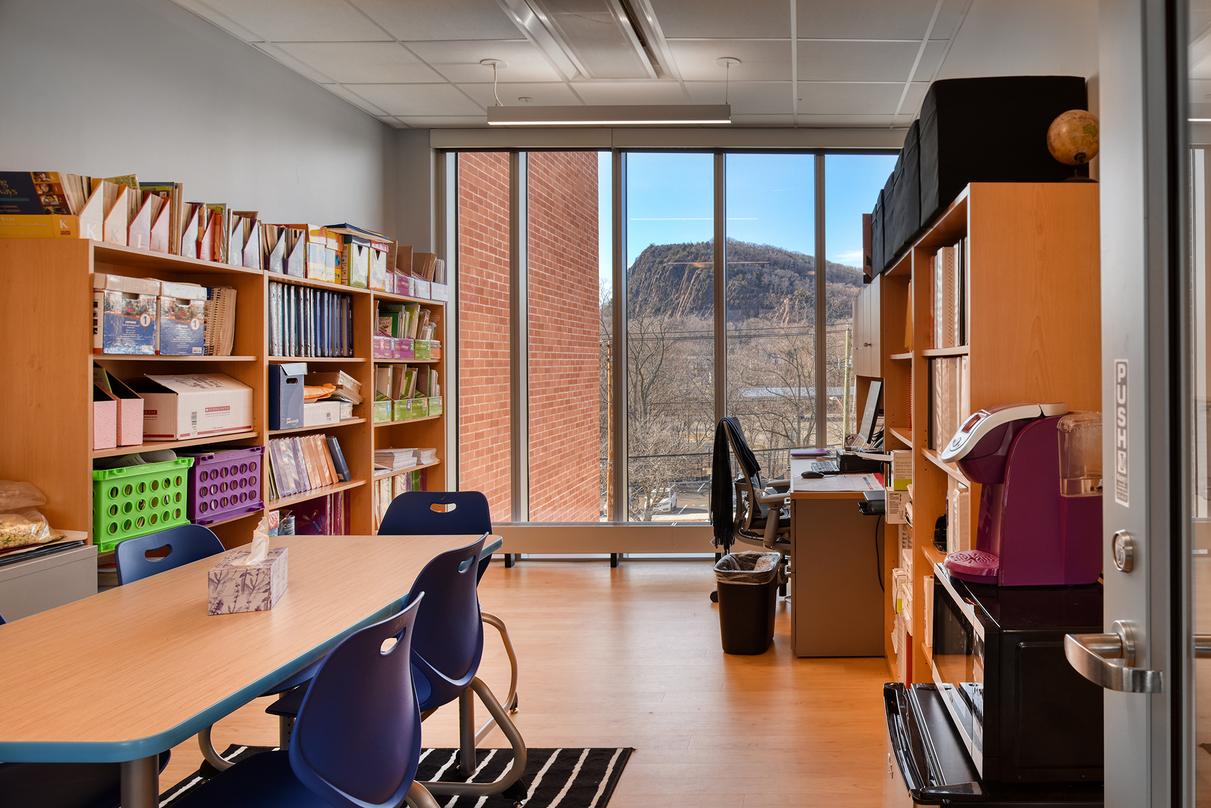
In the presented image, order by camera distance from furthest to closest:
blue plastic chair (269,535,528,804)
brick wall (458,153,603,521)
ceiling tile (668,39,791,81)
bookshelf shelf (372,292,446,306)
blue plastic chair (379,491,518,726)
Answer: brick wall (458,153,603,521) → bookshelf shelf (372,292,446,306) → ceiling tile (668,39,791,81) → blue plastic chair (379,491,518,726) → blue plastic chair (269,535,528,804)

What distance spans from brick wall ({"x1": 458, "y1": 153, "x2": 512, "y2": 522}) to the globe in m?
4.43

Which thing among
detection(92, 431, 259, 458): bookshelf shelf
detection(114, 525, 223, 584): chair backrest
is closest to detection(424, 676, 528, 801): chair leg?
detection(114, 525, 223, 584): chair backrest

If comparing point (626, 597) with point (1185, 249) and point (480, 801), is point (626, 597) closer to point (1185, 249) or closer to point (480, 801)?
point (480, 801)

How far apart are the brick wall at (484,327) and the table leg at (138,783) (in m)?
4.74

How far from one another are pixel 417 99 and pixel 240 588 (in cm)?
411

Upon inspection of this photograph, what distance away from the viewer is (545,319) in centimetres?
636

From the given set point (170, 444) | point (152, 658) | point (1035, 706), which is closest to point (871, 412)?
point (1035, 706)

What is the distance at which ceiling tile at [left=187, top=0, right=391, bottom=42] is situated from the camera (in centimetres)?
392

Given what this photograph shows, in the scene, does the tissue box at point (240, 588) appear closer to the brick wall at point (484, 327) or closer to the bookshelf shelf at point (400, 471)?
the bookshelf shelf at point (400, 471)

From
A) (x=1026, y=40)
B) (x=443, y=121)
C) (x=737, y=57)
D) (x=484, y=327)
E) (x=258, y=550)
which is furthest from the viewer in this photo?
(x=484, y=327)

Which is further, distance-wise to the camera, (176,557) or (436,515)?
(436,515)

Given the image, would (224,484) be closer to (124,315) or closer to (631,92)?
(124,315)

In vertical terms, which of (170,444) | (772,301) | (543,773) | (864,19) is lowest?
(543,773)

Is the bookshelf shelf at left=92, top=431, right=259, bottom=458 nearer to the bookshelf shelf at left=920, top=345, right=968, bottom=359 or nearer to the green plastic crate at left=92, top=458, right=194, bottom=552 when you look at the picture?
the green plastic crate at left=92, top=458, right=194, bottom=552
